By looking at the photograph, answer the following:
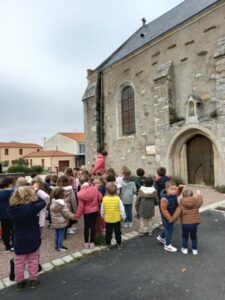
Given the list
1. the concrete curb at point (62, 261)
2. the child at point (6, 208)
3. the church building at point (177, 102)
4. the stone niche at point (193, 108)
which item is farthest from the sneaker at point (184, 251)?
the stone niche at point (193, 108)

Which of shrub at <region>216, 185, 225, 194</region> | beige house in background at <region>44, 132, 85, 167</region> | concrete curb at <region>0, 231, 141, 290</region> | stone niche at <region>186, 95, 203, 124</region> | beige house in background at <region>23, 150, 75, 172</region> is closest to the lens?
concrete curb at <region>0, 231, 141, 290</region>

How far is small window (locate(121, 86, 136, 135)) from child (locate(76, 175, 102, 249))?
9738mm

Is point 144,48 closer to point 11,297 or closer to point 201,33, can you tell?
point 201,33

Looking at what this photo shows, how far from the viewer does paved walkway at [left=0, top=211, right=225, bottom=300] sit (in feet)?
9.98

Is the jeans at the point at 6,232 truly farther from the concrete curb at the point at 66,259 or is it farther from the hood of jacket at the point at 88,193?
the hood of jacket at the point at 88,193

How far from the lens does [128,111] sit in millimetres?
14445

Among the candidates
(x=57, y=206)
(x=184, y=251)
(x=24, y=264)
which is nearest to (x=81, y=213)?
(x=57, y=206)

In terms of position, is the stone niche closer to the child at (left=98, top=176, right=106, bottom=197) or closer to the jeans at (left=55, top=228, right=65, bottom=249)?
the child at (left=98, top=176, right=106, bottom=197)

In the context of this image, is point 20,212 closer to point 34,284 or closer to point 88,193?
point 34,284

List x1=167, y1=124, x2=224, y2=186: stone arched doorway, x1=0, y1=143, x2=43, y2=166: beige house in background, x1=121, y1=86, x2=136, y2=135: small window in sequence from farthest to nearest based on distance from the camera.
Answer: x1=0, y1=143, x2=43, y2=166: beige house in background, x1=121, y1=86, x2=136, y2=135: small window, x1=167, y1=124, x2=224, y2=186: stone arched doorway

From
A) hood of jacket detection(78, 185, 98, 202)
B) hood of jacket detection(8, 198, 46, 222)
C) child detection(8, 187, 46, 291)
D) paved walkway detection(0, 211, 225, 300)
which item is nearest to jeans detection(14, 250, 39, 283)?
child detection(8, 187, 46, 291)

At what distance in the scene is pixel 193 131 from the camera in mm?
10539

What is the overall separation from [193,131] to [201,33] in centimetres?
446

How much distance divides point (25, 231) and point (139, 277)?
181 cm
